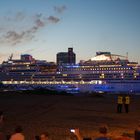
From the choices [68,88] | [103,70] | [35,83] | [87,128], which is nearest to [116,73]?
[103,70]

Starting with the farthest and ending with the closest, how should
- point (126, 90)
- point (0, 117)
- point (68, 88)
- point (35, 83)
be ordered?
1. point (35, 83)
2. point (68, 88)
3. point (126, 90)
4. point (0, 117)

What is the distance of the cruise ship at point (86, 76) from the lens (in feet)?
342

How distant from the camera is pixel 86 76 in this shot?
107 metres

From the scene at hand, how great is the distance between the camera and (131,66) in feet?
361

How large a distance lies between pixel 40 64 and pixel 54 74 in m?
12.1

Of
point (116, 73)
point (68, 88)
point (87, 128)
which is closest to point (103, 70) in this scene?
point (116, 73)

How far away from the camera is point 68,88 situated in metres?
106

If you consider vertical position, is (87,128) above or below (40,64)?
below

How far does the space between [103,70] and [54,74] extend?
12989mm

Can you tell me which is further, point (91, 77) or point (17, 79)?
point (17, 79)

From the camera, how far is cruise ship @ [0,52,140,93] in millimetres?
104137

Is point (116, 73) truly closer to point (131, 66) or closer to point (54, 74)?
point (131, 66)

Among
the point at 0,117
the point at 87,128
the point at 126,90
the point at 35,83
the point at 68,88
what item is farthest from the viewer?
the point at 35,83

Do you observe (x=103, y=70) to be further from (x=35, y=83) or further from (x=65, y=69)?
(x=35, y=83)
